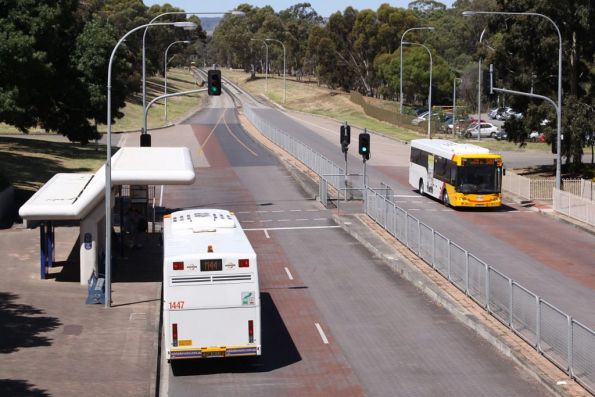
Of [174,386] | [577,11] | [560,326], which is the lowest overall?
[174,386]

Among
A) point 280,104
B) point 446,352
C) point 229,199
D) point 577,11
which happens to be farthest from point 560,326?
point 280,104

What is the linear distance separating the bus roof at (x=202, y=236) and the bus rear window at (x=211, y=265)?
0.11 metres

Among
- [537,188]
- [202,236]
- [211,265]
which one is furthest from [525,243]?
[211,265]

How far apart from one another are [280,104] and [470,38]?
159 ft

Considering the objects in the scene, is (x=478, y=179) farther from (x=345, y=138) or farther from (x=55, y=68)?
(x=55, y=68)

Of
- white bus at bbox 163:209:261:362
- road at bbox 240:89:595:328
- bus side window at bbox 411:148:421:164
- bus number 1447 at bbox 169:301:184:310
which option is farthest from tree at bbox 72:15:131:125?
bus number 1447 at bbox 169:301:184:310

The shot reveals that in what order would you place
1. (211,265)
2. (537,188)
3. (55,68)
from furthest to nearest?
(55,68) → (537,188) → (211,265)

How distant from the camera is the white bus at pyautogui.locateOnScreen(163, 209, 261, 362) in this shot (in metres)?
19.6

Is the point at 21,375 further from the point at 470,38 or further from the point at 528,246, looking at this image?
the point at 470,38

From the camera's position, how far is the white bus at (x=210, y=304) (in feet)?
64.2

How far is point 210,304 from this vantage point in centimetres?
1961

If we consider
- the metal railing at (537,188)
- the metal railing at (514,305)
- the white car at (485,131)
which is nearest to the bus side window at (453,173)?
the metal railing at (537,188)

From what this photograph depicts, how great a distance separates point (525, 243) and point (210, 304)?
20.0 metres

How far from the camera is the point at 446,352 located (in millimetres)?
21688
